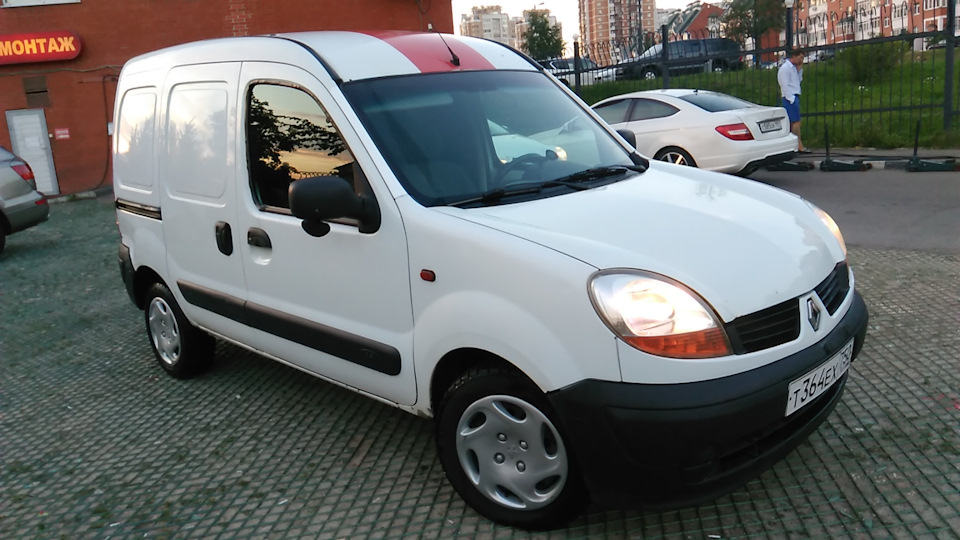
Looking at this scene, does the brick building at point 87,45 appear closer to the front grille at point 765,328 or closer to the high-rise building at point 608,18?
the front grille at point 765,328

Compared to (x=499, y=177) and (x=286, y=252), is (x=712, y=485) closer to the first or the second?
(x=499, y=177)

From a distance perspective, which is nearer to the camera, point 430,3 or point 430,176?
point 430,176

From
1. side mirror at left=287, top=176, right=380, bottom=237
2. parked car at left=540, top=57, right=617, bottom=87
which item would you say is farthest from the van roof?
parked car at left=540, top=57, right=617, bottom=87

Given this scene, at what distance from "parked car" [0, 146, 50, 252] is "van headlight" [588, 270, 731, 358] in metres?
9.73

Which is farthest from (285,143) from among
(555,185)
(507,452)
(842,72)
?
(842,72)

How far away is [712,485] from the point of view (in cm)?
253

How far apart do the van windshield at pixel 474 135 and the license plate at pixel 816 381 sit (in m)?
1.17

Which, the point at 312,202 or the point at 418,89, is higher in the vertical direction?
the point at 418,89

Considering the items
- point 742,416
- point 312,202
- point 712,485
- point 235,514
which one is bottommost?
point 235,514

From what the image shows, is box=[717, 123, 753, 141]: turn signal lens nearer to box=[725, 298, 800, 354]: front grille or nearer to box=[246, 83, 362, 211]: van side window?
box=[246, 83, 362, 211]: van side window

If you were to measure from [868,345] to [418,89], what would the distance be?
295 cm

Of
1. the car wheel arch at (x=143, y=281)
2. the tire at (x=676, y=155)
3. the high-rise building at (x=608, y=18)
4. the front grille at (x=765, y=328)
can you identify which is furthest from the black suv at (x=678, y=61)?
the high-rise building at (x=608, y=18)

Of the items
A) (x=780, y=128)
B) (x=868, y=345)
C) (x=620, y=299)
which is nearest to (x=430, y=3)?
(x=780, y=128)

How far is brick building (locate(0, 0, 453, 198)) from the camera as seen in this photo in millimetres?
18484
